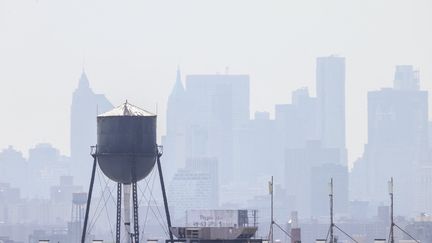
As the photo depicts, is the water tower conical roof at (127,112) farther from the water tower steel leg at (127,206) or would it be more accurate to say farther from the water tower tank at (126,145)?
the water tower steel leg at (127,206)

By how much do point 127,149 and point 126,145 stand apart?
375 mm

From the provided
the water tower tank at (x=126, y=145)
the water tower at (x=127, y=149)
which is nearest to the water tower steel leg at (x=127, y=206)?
the water tower at (x=127, y=149)

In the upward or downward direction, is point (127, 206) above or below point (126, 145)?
below

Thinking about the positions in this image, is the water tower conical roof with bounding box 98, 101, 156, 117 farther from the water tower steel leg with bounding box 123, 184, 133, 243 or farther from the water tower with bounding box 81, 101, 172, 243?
the water tower steel leg with bounding box 123, 184, 133, 243

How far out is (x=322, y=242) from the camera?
177 metres

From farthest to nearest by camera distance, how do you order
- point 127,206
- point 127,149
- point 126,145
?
point 127,206 → point 126,145 → point 127,149

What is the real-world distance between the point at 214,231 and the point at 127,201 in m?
11.4

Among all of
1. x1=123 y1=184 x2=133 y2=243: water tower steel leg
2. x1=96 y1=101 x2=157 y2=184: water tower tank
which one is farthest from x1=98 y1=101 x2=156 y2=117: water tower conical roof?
x1=123 y1=184 x2=133 y2=243: water tower steel leg

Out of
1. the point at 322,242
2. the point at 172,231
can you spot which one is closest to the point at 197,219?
the point at 172,231

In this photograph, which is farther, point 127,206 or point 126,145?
point 127,206

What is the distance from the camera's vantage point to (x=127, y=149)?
480 ft

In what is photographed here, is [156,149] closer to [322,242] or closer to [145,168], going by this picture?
[145,168]

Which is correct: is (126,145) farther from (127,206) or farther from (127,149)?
(127,206)

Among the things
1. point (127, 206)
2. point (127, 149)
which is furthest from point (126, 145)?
point (127, 206)
